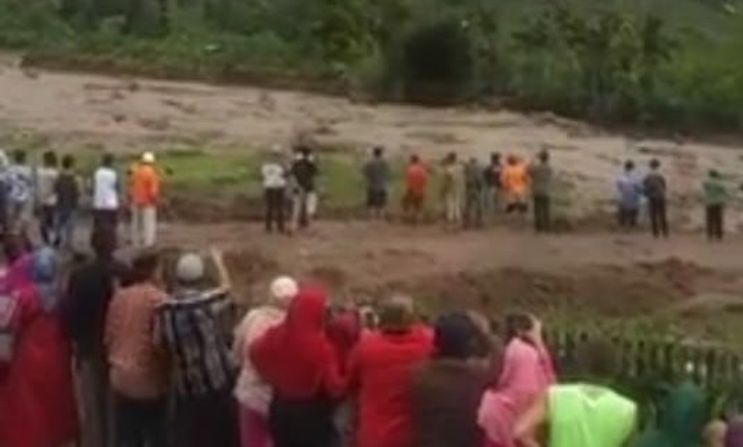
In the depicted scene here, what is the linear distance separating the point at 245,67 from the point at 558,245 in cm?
2947

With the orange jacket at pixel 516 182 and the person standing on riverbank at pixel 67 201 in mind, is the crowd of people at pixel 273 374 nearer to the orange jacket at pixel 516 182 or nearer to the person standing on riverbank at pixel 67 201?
the person standing on riverbank at pixel 67 201

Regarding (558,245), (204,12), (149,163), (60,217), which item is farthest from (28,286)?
(204,12)

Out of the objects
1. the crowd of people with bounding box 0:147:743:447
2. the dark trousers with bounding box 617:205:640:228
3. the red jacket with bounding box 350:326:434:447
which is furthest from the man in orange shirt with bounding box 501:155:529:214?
the red jacket with bounding box 350:326:434:447

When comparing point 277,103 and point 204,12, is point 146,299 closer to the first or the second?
point 277,103

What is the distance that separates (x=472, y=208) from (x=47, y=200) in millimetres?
9165

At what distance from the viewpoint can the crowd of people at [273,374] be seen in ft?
34.1

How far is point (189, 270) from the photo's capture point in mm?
11352

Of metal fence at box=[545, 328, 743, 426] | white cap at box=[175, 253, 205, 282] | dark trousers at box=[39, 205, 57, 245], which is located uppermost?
white cap at box=[175, 253, 205, 282]

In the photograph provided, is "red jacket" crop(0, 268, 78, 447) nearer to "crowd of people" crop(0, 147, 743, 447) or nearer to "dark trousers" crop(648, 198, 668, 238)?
"crowd of people" crop(0, 147, 743, 447)

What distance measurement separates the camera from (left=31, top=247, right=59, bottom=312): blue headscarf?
474 inches

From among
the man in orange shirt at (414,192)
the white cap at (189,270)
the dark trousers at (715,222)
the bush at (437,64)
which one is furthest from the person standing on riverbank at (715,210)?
the white cap at (189,270)

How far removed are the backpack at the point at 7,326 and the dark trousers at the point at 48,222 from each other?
1391 cm

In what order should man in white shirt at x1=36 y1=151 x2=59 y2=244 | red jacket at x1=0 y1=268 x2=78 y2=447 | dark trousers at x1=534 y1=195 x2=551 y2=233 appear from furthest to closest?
dark trousers at x1=534 y1=195 x2=551 y2=233 → man in white shirt at x1=36 y1=151 x2=59 y2=244 → red jacket at x1=0 y1=268 x2=78 y2=447

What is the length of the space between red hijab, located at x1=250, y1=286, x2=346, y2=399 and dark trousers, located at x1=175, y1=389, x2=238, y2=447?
0.59m
